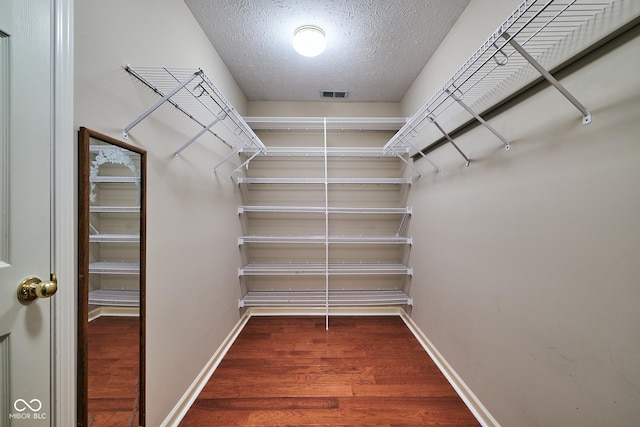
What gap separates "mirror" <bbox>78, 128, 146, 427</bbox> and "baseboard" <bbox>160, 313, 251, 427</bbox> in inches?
12.1

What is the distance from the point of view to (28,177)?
0.69 m

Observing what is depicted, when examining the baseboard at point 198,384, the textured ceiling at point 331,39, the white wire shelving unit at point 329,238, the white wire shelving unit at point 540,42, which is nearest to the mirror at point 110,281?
the baseboard at point 198,384

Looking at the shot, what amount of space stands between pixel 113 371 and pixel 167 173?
3.11 feet

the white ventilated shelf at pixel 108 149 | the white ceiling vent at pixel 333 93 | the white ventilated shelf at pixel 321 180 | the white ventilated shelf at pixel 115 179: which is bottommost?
the white ventilated shelf at pixel 115 179

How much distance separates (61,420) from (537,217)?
1925mm

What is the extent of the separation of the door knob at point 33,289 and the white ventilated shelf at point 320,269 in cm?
175

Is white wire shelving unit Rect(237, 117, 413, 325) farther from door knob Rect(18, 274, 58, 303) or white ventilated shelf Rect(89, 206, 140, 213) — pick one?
door knob Rect(18, 274, 58, 303)

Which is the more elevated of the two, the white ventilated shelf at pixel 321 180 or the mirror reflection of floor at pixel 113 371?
the white ventilated shelf at pixel 321 180

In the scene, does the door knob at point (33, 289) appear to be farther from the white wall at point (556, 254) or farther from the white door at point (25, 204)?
the white wall at point (556, 254)

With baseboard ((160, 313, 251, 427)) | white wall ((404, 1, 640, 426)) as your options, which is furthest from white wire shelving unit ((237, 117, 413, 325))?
white wall ((404, 1, 640, 426))

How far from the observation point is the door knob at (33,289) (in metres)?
0.67

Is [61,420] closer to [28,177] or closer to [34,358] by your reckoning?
[34,358]

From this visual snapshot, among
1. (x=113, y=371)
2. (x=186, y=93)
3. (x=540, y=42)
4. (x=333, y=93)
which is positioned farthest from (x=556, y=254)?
(x=333, y=93)

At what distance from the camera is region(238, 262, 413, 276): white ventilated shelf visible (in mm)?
2459
